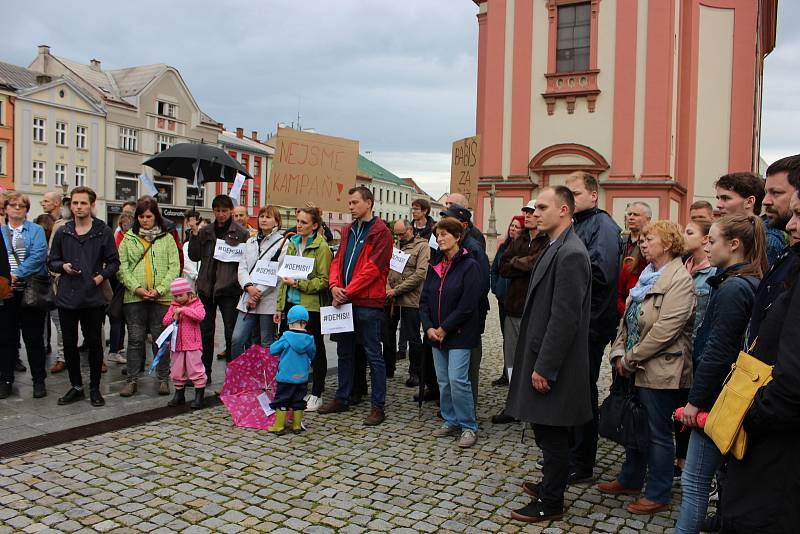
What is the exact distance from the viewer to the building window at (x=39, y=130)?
147 feet

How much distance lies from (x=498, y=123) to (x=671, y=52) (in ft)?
21.8

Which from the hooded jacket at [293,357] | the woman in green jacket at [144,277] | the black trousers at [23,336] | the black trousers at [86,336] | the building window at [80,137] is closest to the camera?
the hooded jacket at [293,357]

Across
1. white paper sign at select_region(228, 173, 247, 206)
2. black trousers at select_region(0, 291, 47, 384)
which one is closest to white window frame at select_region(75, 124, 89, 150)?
white paper sign at select_region(228, 173, 247, 206)

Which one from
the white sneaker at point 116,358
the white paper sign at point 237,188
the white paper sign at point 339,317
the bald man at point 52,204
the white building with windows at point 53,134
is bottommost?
the white sneaker at point 116,358

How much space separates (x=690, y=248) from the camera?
4770 mm

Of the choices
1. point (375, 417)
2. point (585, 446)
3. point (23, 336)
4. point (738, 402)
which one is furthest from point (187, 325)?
point (738, 402)

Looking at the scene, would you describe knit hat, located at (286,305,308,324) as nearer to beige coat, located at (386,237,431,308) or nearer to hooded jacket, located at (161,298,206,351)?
hooded jacket, located at (161,298,206,351)

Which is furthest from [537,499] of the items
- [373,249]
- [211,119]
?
[211,119]

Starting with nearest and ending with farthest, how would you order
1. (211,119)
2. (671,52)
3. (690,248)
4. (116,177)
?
(690,248)
(671,52)
(116,177)
(211,119)

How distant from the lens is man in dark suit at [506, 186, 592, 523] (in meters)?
4.17

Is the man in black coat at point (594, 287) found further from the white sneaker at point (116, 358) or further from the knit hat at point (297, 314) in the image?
the white sneaker at point (116, 358)

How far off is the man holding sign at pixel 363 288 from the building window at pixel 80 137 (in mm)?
47530

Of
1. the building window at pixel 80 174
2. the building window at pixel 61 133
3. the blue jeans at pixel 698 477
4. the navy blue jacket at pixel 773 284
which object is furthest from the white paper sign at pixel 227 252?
the building window at pixel 80 174

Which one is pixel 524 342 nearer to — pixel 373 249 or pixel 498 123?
pixel 373 249
